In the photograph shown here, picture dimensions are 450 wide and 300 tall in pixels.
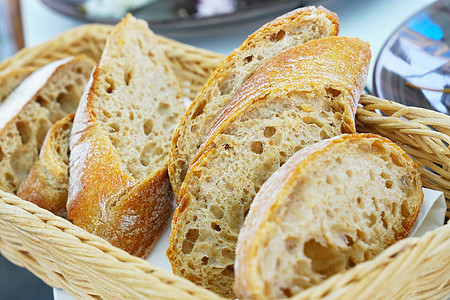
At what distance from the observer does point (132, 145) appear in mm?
1473

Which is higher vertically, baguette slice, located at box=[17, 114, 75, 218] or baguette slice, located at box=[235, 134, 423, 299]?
baguette slice, located at box=[235, 134, 423, 299]

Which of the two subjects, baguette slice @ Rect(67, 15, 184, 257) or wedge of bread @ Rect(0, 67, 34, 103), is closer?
baguette slice @ Rect(67, 15, 184, 257)

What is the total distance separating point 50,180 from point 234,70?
0.62 m

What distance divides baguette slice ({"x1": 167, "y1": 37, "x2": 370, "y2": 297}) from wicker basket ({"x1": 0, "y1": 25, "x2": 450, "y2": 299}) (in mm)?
177

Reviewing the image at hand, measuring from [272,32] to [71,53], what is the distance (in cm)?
104

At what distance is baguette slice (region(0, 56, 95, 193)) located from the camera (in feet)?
5.20

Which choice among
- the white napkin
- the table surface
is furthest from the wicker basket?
the table surface

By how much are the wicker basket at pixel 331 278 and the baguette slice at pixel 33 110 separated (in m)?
0.25

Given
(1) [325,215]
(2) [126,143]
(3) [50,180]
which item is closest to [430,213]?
(1) [325,215]

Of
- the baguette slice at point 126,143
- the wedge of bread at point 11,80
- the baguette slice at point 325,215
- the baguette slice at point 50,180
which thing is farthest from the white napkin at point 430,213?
the wedge of bread at point 11,80

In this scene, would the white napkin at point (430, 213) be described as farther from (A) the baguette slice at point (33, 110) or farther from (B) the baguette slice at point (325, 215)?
(A) the baguette slice at point (33, 110)

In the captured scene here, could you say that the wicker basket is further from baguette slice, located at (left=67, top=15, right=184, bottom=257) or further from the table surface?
the table surface

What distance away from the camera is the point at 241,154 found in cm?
117

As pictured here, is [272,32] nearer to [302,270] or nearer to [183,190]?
[183,190]
